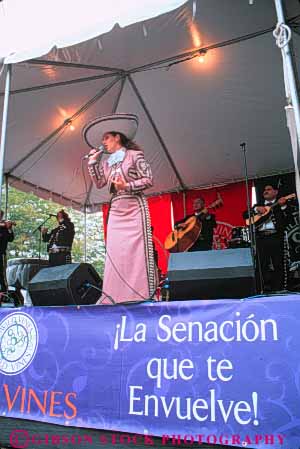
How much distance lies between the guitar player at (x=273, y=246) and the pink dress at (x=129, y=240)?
8.85 ft

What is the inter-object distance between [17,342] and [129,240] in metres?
1.01

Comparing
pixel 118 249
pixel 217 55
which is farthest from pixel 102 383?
pixel 217 55

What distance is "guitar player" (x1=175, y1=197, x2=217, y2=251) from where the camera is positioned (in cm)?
568

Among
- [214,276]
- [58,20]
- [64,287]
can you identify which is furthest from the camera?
[58,20]

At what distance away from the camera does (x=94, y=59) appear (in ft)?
12.1

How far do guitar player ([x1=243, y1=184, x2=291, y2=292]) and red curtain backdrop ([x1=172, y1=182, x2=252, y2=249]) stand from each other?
3.51ft

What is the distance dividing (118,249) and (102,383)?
104 cm

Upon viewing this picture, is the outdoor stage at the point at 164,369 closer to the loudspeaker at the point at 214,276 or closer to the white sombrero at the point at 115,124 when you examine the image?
the loudspeaker at the point at 214,276

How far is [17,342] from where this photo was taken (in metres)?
2.09

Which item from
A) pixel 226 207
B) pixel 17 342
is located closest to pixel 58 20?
pixel 17 342

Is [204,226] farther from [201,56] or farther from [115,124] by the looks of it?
[115,124]

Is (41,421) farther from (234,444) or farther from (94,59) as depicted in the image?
(94,59)

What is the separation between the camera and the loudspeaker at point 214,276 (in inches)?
76.2

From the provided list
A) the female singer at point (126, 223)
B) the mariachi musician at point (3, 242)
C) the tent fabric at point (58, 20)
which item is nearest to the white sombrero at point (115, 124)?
the female singer at point (126, 223)
